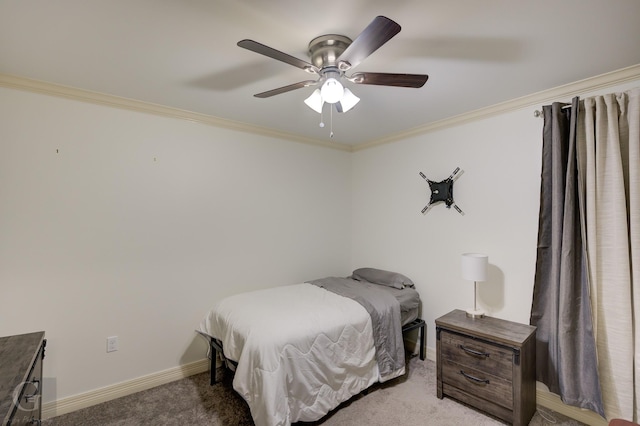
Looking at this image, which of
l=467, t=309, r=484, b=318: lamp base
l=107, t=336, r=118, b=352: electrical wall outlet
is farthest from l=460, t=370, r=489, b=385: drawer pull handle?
l=107, t=336, r=118, b=352: electrical wall outlet

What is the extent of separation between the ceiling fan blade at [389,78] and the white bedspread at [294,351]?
5.30ft

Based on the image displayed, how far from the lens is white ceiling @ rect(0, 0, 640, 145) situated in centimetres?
138

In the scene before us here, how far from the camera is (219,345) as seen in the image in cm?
244

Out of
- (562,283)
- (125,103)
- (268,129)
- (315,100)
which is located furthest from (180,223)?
(562,283)

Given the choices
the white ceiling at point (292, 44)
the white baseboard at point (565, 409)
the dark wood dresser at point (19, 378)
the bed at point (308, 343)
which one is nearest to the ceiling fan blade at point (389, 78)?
the white ceiling at point (292, 44)

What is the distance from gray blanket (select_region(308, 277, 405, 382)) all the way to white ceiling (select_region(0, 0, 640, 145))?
66.2 inches

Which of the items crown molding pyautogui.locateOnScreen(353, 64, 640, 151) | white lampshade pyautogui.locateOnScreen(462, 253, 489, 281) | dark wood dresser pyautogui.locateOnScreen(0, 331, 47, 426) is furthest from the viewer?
white lampshade pyautogui.locateOnScreen(462, 253, 489, 281)

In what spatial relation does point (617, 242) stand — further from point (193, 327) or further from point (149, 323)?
point (149, 323)

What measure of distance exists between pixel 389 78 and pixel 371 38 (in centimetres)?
39

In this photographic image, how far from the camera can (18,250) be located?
207cm

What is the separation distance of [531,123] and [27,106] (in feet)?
12.2

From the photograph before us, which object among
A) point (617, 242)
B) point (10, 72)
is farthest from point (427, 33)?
point (10, 72)

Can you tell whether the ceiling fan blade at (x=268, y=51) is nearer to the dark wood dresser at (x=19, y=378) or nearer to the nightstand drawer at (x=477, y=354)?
the dark wood dresser at (x=19, y=378)

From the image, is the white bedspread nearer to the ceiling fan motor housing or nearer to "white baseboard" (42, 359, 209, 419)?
"white baseboard" (42, 359, 209, 419)
